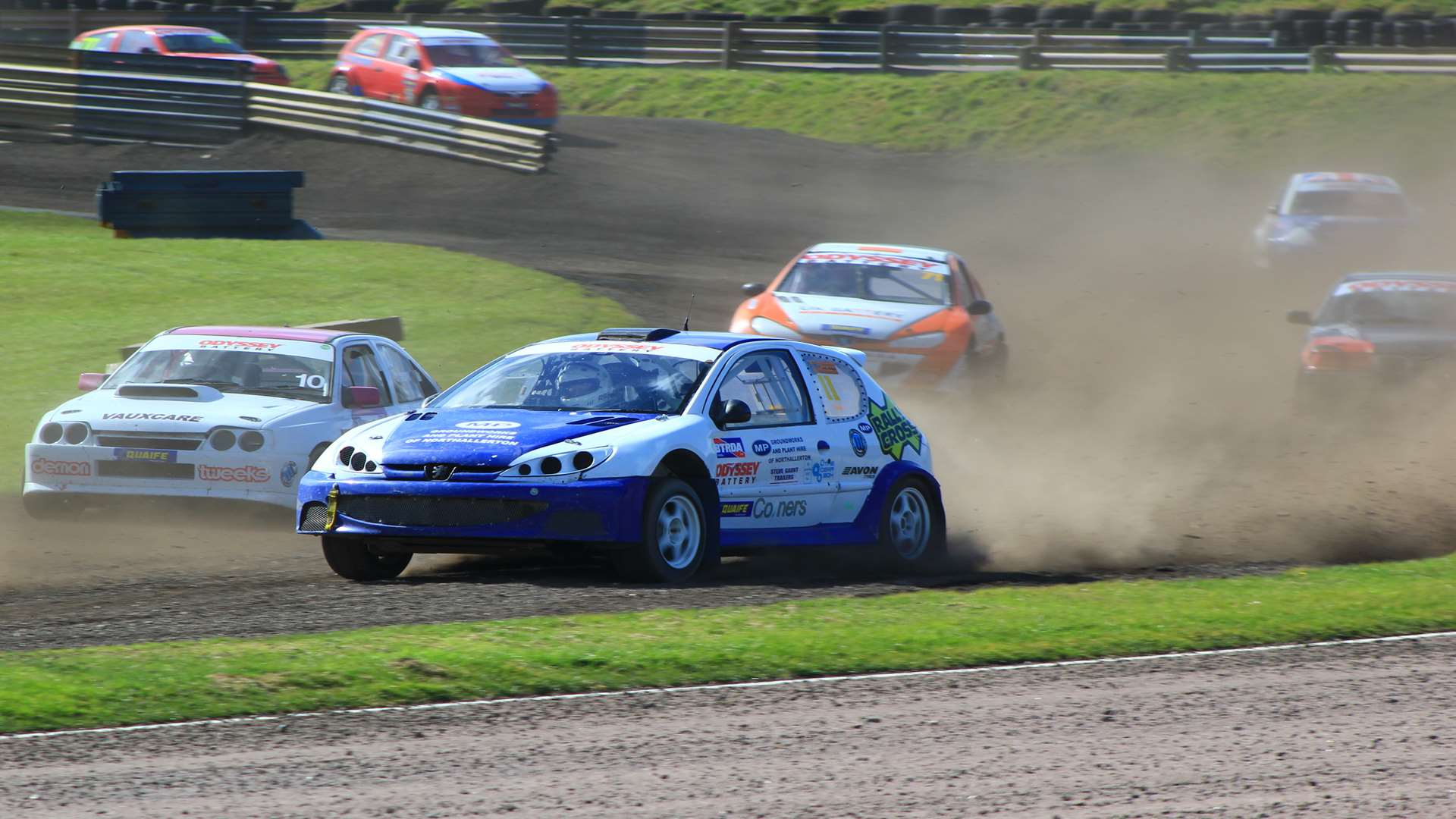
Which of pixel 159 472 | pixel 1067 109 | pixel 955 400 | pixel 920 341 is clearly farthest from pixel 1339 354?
pixel 1067 109

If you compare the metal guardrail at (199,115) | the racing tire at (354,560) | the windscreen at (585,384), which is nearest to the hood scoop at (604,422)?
the windscreen at (585,384)

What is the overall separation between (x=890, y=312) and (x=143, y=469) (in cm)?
866

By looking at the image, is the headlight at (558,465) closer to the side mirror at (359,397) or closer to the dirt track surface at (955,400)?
the dirt track surface at (955,400)

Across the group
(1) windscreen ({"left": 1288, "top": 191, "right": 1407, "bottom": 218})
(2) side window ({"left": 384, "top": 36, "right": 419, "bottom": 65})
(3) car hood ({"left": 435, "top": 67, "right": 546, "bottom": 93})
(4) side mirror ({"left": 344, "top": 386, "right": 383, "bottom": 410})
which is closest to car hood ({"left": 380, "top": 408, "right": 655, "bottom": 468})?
(4) side mirror ({"left": 344, "top": 386, "right": 383, "bottom": 410})

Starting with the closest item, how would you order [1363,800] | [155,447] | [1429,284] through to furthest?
[1363,800]
[155,447]
[1429,284]

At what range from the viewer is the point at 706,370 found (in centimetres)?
1121

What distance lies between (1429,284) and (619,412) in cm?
1253

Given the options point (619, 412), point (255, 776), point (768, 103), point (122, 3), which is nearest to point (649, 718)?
point (255, 776)

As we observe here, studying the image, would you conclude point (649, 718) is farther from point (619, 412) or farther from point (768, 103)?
point (768, 103)

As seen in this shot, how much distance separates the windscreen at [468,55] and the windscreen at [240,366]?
71.4 ft

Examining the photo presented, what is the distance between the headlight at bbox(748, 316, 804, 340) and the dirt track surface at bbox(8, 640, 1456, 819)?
10.7m

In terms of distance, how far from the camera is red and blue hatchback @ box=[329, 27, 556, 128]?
3431 cm

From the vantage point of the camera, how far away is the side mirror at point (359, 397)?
13.2 metres

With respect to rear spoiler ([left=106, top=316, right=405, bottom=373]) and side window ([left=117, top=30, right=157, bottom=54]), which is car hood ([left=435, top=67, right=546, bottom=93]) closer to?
side window ([left=117, top=30, right=157, bottom=54])
